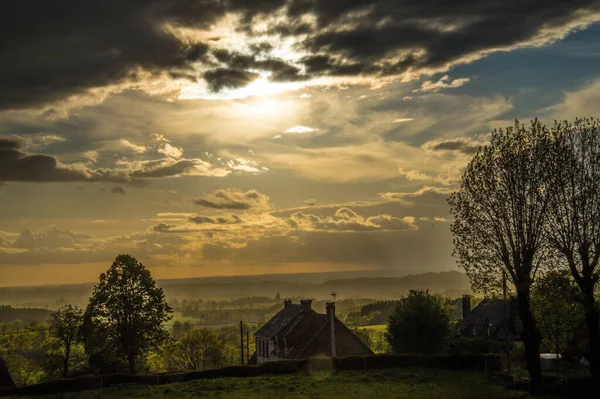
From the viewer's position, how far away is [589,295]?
37625mm

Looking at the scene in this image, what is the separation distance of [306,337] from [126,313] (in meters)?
20.6

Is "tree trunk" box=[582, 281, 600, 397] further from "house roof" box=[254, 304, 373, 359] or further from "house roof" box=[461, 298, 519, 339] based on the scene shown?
"house roof" box=[461, 298, 519, 339]

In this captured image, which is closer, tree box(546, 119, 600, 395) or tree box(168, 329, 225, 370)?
tree box(546, 119, 600, 395)

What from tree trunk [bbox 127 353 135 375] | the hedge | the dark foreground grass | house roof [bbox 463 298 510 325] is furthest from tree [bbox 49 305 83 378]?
house roof [bbox 463 298 510 325]

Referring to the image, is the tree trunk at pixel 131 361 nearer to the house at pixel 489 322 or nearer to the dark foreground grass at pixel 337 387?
the dark foreground grass at pixel 337 387

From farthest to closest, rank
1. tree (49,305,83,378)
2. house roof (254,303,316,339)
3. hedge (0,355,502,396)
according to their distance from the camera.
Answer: house roof (254,303,316,339)
tree (49,305,83,378)
hedge (0,355,502,396)

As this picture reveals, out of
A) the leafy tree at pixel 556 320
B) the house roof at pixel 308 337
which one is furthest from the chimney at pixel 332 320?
the leafy tree at pixel 556 320

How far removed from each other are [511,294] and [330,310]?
22973 mm

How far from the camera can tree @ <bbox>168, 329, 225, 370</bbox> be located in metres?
83.3

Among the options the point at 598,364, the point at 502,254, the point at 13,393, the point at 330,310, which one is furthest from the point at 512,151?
the point at 13,393

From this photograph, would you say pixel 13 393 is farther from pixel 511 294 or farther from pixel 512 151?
pixel 512 151

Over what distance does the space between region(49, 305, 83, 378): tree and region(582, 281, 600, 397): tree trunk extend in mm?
46950

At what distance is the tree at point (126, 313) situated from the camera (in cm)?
5616

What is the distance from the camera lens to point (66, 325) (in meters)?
59.7
